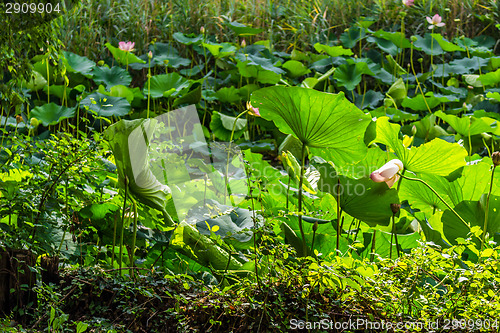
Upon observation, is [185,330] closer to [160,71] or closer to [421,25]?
[160,71]

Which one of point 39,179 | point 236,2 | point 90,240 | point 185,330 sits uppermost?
point 236,2

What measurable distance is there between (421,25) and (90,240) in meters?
3.90

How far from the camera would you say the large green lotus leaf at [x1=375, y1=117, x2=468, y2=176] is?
138cm

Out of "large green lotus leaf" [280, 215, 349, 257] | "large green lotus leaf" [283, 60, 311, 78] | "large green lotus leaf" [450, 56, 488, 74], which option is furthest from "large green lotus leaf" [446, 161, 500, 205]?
"large green lotus leaf" [450, 56, 488, 74]

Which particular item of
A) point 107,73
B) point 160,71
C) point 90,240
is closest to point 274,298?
point 90,240

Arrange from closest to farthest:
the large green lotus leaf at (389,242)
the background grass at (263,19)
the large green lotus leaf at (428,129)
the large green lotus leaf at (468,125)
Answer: the large green lotus leaf at (389,242) < the large green lotus leaf at (468,125) < the large green lotus leaf at (428,129) < the background grass at (263,19)

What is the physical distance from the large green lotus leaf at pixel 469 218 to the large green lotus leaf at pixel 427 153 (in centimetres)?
12

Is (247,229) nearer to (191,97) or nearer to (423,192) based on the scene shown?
(423,192)

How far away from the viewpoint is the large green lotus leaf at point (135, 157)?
47.1 inches

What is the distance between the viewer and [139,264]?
1.44 meters

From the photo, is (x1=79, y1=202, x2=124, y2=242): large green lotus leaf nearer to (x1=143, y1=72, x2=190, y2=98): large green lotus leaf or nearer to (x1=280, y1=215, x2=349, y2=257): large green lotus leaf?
(x1=280, y1=215, x2=349, y2=257): large green lotus leaf

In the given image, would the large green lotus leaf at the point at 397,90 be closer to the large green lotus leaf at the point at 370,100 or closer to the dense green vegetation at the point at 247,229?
the large green lotus leaf at the point at 370,100

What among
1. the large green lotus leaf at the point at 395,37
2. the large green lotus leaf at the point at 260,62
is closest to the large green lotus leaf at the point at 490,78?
the large green lotus leaf at the point at 395,37

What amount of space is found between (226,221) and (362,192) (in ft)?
1.30
